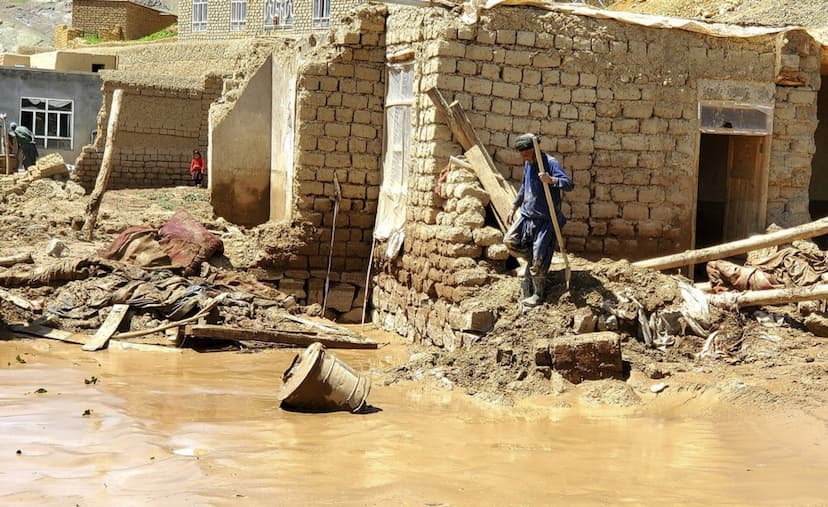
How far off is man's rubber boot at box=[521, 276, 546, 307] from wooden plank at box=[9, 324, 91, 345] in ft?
14.6

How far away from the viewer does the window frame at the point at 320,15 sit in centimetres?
3788

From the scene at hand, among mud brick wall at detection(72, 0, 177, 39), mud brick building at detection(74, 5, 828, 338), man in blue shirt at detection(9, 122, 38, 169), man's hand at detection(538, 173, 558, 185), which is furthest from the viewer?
mud brick wall at detection(72, 0, 177, 39)

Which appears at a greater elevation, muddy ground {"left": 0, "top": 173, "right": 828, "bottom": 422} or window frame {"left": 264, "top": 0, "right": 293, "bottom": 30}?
window frame {"left": 264, "top": 0, "right": 293, "bottom": 30}

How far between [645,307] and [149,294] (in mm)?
5232

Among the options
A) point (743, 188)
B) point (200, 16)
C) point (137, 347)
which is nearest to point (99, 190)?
point (137, 347)

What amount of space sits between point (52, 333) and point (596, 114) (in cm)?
574

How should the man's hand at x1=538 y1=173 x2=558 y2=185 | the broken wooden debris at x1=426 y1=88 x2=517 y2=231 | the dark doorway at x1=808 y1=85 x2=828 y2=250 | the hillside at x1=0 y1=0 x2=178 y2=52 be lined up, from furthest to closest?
1. the hillside at x1=0 y1=0 x2=178 y2=52
2. the dark doorway at x1=808 y1=85 x2=828 y2=250
3. the broken wooden debris at x1=426 y1=88 x2=517 y2=231
4. the man's hand at x1=538 y1=173 x2=558 y2=185

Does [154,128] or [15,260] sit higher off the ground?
[154,128]

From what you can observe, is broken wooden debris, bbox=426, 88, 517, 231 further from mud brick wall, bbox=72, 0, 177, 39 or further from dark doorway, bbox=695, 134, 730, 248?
mud brick wall, bbox=72, 0, 177, 39

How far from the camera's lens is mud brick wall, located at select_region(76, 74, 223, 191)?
76.0 feet

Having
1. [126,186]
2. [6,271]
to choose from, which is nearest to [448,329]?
[6,271]

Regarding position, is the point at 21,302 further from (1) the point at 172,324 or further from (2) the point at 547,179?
(2) the point at 547,179

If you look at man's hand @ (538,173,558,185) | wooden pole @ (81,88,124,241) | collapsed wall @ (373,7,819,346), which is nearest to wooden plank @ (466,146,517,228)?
collapsed wall @ (373,7,819,346)

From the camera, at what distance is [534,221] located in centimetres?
891
